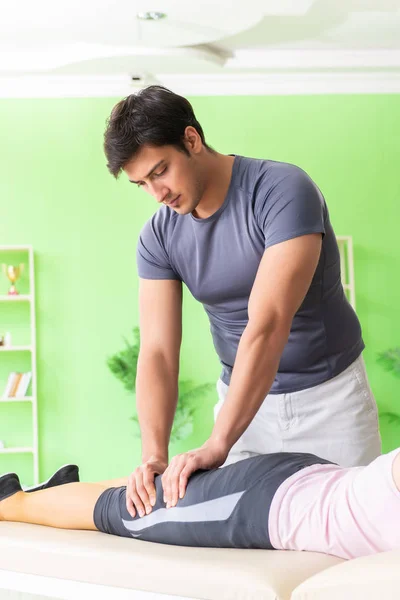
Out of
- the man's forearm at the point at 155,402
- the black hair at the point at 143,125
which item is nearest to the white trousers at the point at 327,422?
the man's forearm at the point at 155,402

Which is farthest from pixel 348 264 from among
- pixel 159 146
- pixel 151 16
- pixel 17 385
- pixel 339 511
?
pixel 339 511

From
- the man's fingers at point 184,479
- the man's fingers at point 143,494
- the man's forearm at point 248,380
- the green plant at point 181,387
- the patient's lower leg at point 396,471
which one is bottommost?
the green plant at point 181,387

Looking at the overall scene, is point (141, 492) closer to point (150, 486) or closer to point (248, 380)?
point (150, 486)

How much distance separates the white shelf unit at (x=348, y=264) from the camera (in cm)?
475

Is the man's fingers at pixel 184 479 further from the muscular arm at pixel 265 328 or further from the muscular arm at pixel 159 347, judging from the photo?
the muscular arm at pixel 159 347

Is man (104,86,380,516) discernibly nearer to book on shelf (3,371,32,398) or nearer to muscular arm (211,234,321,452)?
muscular arm (211,234,321,452)

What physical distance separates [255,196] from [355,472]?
2.11 feet

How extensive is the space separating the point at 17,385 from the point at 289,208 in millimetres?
3443

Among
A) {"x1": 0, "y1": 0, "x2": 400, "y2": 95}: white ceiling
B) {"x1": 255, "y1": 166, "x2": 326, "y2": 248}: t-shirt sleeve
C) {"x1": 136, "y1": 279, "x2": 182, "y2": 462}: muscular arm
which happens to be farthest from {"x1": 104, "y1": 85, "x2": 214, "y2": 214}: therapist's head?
{"x1": 0, "y1": 0, "x2": 400, "y2": 95}: white ceiling

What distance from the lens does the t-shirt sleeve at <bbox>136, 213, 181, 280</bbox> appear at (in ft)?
6.12

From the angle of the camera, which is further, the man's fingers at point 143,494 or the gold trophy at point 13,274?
the gold trophy at point 13,274

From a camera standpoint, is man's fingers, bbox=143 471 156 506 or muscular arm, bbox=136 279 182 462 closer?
man's fingers, bbox=143 471 156 506

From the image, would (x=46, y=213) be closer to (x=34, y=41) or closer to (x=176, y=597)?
(x=34, y=41)

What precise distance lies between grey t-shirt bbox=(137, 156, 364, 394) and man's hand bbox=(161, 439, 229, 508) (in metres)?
0.34
